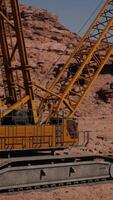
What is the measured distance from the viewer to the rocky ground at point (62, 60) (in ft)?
89.5

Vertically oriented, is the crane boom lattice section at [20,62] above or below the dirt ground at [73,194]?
above

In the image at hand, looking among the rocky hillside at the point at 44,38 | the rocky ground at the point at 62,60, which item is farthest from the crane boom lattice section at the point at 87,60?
the rocky hillside at the point at 44,38

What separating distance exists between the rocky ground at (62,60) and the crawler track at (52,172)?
5.29 meters

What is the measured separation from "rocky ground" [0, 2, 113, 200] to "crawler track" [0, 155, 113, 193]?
5.29m

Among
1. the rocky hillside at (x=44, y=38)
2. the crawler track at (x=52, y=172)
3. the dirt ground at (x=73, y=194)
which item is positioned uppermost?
the rocky hillside at (x=44, y=38)

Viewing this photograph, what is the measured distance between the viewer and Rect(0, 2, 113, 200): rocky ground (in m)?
27.3

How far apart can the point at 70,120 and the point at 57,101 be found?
396 cm

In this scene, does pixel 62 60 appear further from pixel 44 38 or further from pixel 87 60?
pixel 87 60

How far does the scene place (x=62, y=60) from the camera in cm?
4488

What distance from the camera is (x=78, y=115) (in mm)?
37000

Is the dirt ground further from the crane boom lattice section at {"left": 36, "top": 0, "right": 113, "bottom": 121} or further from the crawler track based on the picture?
the crane boom lattice section at {"left": 36, "top": 0, "right": 113, "bottom": 121}

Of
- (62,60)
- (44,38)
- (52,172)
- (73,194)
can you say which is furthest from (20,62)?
(44,38)

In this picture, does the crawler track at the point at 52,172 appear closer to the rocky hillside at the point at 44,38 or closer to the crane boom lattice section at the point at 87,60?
the crane boom lattice section at the point at 87,60

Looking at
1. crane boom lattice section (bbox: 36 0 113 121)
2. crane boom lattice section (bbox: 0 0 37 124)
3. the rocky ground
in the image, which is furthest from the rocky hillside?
Answer: crane boom lattice section (bbox: 0 0 37 124)
